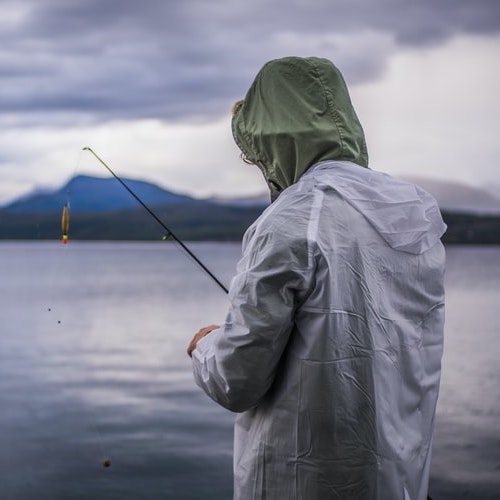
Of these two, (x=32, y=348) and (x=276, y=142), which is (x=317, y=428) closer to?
(x=276, y=142)

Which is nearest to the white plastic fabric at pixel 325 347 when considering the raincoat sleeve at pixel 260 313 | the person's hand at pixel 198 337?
the raincoat sleeve at pixel 260 313

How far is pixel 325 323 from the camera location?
212 centimetres

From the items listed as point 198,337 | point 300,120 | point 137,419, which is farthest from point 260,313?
point 137,419

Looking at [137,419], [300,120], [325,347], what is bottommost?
[137,419]

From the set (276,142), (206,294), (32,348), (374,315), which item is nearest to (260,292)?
(374,315)

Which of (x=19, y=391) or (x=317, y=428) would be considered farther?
(x=19, y=391)

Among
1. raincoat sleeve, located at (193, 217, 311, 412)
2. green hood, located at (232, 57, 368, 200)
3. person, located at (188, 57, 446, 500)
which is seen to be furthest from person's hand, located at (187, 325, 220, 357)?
green hood, located at (232, 57, 368, 200)

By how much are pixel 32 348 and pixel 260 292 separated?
2006 centimetres

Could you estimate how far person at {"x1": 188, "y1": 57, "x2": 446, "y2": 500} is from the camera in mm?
2121

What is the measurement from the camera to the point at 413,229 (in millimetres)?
2322

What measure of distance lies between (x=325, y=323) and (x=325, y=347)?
0.06 m

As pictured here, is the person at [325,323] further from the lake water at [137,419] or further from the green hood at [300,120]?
the lake water at [137,419]

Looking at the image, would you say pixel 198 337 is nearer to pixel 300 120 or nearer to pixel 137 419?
pixel 300 120

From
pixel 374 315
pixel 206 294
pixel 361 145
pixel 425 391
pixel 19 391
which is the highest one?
pixel 361 145
